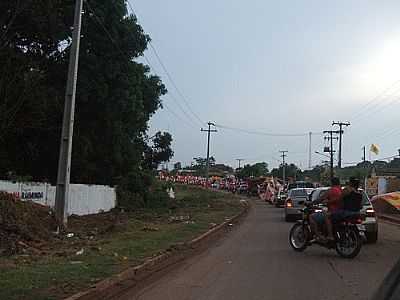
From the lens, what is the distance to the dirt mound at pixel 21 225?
1486cm

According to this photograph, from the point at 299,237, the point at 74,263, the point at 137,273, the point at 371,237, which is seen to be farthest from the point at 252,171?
the point at 137,273

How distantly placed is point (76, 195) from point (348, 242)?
58.2 feet

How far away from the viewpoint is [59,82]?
31.5 metres

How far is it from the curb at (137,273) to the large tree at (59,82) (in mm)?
14112

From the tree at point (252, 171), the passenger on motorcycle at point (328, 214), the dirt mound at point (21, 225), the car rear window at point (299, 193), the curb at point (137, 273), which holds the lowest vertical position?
the curb at point (137, 273)

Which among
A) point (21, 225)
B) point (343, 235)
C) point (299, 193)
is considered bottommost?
point (21, 225)

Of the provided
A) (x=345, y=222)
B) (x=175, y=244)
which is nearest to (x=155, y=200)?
(x=175, y=244)

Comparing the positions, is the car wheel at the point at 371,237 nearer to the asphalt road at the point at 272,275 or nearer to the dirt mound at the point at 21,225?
the asphalt road at the point at 272,275

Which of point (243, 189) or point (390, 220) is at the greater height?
point (243, 189)

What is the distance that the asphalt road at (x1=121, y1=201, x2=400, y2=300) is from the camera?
31.0 ft

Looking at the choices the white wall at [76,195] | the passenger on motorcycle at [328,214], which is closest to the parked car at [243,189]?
the white wall at [76,195]

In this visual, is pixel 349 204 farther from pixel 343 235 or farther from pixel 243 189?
pixel 243 189

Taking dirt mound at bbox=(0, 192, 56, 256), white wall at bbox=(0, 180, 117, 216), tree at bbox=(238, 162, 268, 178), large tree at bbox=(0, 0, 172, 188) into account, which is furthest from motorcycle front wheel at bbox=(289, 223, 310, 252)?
tree at bbox=(238, 162, 268, 178)

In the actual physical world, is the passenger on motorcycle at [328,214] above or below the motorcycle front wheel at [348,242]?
above
